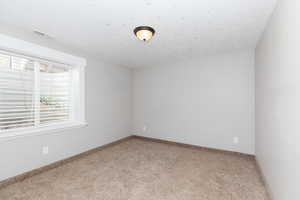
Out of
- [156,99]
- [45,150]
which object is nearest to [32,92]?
[45,150]

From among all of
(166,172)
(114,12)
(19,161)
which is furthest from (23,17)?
(166,172)

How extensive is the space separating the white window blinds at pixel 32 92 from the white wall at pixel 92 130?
31 centimetres

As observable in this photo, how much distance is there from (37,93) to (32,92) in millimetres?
Answer: 67

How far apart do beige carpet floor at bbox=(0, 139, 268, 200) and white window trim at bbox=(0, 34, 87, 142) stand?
684 millimetres

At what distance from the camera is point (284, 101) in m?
1.29

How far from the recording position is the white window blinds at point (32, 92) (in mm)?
2018

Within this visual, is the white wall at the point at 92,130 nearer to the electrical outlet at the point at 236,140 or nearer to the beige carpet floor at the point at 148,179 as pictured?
the beige carpet floor at the point at 148,179

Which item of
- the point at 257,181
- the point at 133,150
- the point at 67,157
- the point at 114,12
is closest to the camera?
the point at 114,12

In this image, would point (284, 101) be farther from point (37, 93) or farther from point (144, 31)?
point (37, 93)

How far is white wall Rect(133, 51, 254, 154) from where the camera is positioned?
289cm

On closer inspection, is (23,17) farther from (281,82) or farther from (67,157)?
(281,82)

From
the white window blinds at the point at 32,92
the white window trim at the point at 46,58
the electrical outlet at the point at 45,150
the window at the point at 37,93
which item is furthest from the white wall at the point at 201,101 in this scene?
the electrical outlet at the point at 45,150

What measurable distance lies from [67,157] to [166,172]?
189 cm

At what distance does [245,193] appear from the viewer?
1804 millimetres
